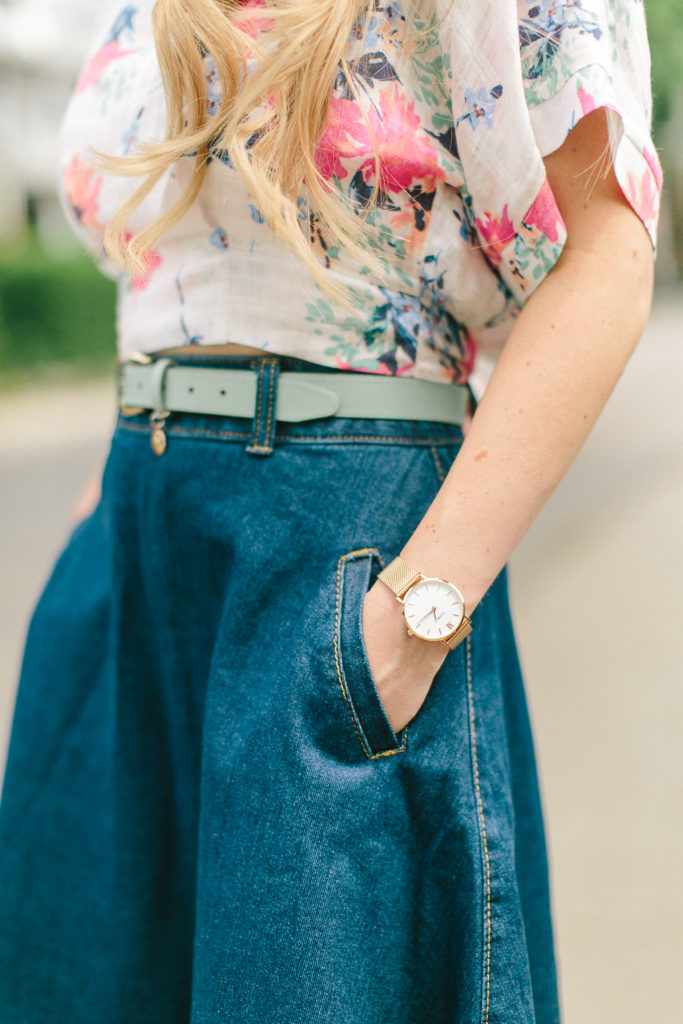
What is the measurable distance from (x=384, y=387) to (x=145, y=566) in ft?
1.23

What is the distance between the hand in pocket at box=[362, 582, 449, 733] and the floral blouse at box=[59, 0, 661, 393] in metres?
0.27

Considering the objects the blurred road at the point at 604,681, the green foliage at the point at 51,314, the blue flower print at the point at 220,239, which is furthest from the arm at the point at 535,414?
the green foliage at the point at 51,314

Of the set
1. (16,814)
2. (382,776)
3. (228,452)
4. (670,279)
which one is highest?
(670,279)

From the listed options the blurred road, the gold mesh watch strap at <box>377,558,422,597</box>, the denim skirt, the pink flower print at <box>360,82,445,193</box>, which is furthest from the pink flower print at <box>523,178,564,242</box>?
the blurred road

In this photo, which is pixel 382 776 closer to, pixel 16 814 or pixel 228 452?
pixel 228 452

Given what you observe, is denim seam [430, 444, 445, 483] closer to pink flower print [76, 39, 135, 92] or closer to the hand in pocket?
the hand in pocket

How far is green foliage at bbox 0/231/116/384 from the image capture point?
35.5 ft

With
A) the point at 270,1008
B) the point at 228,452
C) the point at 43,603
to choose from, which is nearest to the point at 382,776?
the point at 270,1008

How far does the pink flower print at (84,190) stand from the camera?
1.11 m

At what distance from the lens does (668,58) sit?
201 cm

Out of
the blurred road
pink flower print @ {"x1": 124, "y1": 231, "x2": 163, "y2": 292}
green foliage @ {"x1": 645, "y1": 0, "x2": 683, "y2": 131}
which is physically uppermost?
green foliage @ {"x1": 645, "y1": 0, "x2": 683, "y2": 131}

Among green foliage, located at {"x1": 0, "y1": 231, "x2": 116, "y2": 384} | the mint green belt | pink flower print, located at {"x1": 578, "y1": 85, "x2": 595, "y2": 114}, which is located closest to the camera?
pink flower print, located at {"x1": 578, "y1": 85, "x2": 595, "y2": 114}

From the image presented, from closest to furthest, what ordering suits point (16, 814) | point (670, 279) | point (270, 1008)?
point (270, 1008) → point (16, 814) → point (670, 279)

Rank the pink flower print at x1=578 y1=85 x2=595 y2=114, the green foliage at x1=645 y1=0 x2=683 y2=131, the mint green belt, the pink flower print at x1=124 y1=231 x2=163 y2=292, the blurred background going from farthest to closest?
1. the blurred background
2. the green foliage at x1=645 y1=0 x2=683 y2=131
3. the pink flower print at x1=124 y1=231 x2=163 y2=292
4. the mint green belt
5. the pink flower print at x1=578 y1=85 x2=595 y2=114
